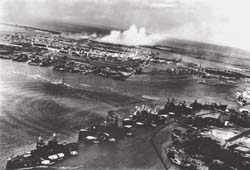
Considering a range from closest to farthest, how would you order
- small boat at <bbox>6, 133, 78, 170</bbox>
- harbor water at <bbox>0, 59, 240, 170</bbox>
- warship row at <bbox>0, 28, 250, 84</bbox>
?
small boat at <bbox>6, 133, 78, 170</bbox>, harbor water at <bbox>0, 59, 240, 170</bbox>, warship row at <bbox>0, 28, 250, 84</bbox>

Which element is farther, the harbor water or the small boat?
the harbor water

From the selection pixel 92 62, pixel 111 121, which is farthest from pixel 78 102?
pixel 92 62

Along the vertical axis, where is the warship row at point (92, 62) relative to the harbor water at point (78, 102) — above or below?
above

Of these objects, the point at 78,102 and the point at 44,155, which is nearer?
the point at 44,155

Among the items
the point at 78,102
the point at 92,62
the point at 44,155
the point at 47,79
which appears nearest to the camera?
the point at 44,155

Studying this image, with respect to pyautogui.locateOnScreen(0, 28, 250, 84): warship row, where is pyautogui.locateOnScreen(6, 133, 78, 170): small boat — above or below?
below

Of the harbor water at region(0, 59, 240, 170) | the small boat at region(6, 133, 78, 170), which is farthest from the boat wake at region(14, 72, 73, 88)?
the small boat at region(6, 133, 78, 170)

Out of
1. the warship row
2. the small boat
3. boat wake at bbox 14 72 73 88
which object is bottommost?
the small boat

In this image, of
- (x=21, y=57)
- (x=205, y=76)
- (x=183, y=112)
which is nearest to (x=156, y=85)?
(x=183, y=112)

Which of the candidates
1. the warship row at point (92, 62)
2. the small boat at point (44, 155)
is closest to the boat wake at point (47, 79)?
the warship row at point (92, 62)

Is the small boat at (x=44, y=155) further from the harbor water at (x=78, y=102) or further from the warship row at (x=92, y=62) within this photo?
the warship row at (x=92, y=62)

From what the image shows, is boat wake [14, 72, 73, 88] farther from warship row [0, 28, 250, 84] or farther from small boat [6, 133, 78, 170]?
small boat [6, 133, 78, 170]

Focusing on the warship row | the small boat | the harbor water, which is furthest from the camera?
the warship row

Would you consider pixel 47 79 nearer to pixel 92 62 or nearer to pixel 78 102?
pixel 78 102
